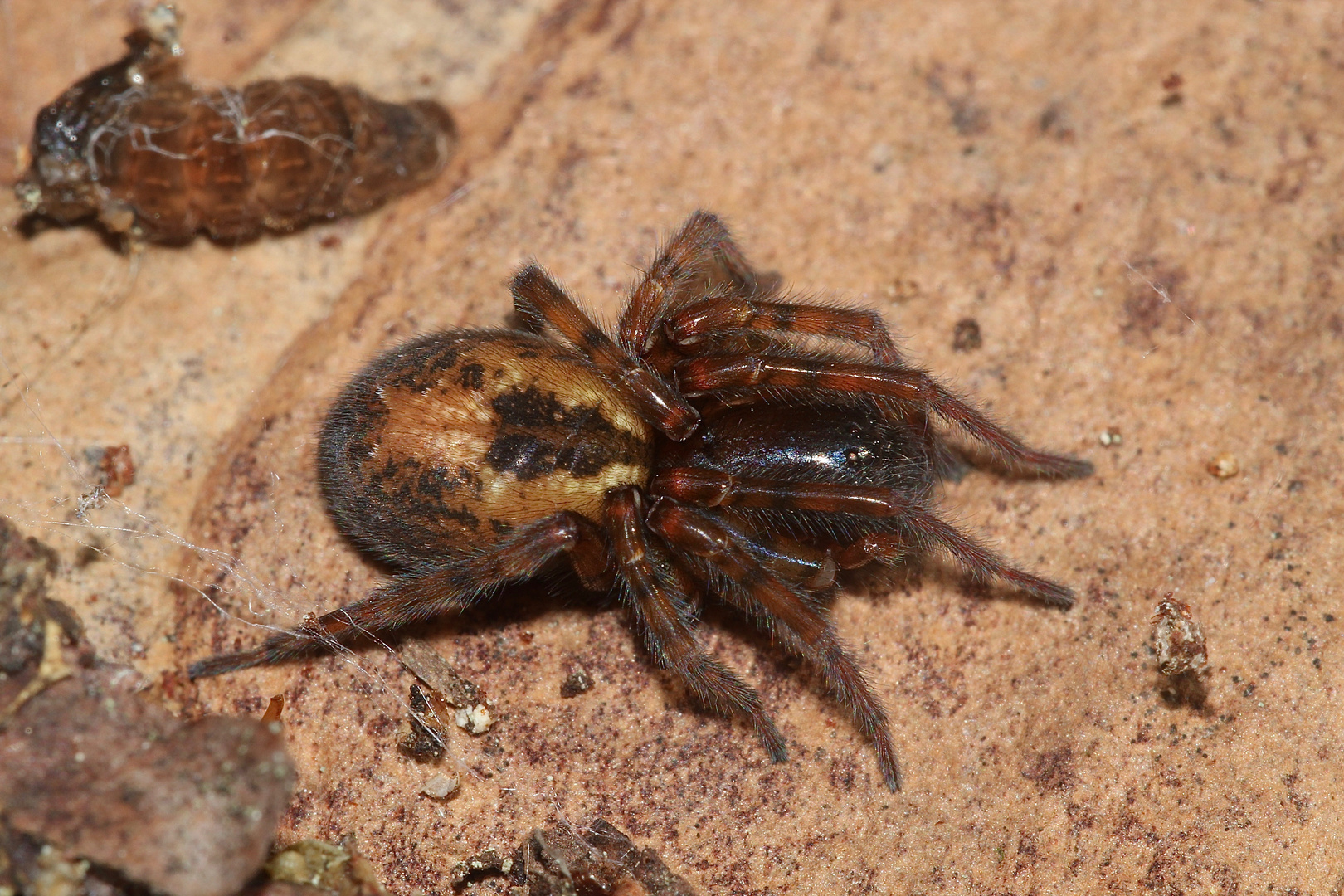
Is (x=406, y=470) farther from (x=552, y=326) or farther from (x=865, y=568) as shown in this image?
(x=865, y=568)

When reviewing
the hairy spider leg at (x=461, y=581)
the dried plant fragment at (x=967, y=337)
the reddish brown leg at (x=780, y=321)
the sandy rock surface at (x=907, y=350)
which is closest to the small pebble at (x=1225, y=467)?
the sandy rock surface at (x=907, y=350)

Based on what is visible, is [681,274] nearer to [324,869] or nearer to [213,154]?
[213,154]

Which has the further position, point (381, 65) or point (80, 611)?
point (381, 65)

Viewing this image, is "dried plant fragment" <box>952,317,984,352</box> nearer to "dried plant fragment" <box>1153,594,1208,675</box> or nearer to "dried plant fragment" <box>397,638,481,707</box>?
"dried plant fragment" <box>1153,594,1208,675</box>

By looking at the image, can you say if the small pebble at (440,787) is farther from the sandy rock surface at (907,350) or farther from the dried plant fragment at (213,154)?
the dried plant fragment at (213,154)

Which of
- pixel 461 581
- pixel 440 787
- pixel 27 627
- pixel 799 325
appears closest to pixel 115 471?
pixel 27 627

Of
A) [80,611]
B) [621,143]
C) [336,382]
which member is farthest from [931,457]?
[80,611]
